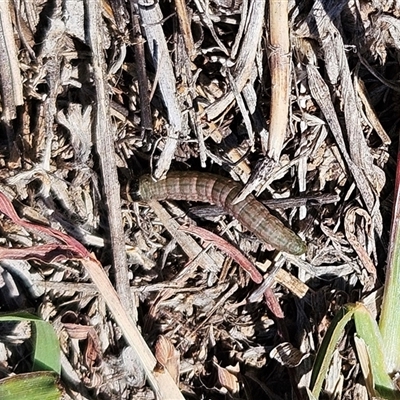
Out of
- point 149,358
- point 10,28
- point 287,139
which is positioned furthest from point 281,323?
point 10,28

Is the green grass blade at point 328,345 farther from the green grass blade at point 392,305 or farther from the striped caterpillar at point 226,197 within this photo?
the striped caterpillar at point 226,197

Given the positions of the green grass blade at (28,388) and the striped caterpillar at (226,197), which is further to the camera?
the striped caterpillar at (226,197)

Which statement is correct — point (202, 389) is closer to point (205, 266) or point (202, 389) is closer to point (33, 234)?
point (205, 266)

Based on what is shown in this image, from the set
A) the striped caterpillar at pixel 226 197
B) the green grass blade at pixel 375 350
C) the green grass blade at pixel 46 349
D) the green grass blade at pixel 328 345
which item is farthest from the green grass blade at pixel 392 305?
the green grass blade at pixel 46 349

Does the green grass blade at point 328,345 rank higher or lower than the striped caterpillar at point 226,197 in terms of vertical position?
lower

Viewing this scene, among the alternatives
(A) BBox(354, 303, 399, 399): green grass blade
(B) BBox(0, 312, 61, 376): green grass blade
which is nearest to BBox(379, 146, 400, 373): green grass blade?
(A) BBox(354, 303, 399, 399): green grass blade

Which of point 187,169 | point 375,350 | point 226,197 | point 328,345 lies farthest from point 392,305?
point 187,169

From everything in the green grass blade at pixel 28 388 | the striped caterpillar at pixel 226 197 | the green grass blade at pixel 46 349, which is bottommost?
the green grass blade at pixel 28 388

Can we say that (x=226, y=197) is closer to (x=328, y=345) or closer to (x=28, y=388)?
(x=328, y=345)
